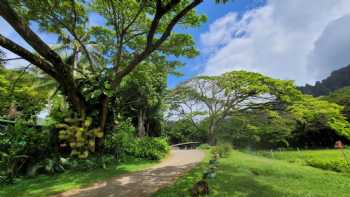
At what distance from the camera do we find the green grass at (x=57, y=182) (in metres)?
6.16

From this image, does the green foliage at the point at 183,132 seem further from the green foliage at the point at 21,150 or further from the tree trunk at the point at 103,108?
the green foliage at the point at 21,150

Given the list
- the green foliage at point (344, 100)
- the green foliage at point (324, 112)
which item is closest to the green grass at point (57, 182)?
the green foliage at point (324, 112)

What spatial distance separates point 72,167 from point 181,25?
7776 mm

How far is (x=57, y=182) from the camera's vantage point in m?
7.16

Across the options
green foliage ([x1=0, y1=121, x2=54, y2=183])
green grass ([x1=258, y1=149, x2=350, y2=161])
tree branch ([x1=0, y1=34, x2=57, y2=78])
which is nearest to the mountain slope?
green grass ([x1=258, y1=149, x2=350, y2=161])

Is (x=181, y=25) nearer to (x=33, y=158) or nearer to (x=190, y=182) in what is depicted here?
→ (x=190, y=182)

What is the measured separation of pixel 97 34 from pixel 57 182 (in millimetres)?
8636

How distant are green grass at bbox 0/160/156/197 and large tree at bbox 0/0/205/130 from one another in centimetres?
227

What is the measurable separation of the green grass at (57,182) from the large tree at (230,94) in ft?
55.6

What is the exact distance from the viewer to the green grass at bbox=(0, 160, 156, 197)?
6.16 meters

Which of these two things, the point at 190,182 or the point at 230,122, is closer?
the point at 190,182

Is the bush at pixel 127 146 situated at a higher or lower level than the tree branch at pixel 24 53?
lower

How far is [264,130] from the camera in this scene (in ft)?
90.0

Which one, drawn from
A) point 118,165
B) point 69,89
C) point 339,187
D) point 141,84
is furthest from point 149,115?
point 339,187
